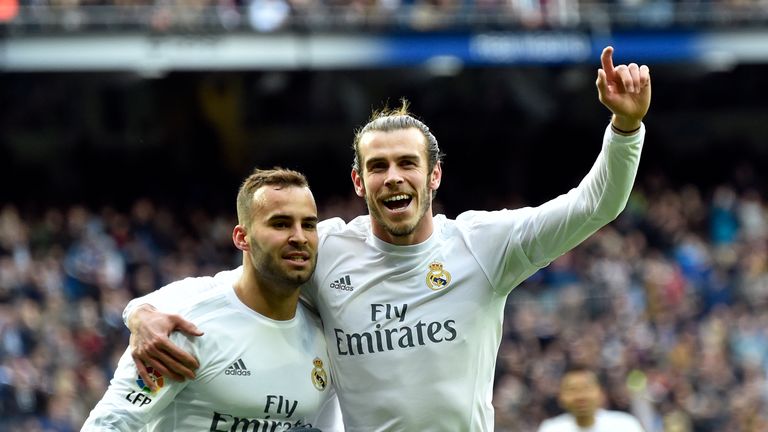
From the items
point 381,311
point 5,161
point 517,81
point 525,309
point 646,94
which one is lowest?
point 381,311

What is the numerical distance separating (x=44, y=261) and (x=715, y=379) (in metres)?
7.78

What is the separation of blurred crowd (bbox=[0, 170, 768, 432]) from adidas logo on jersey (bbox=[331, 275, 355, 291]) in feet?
23.1

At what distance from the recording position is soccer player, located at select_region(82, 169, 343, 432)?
5.05 metres

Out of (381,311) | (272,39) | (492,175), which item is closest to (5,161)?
(272,39)

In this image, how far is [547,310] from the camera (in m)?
15.7

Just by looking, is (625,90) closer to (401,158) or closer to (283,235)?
(401,158)

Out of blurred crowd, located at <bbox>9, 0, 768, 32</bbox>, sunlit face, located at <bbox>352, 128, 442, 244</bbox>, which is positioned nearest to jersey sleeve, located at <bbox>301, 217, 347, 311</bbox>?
sunlit face, located at <bbox>352, 128, 442, 244</bbox>

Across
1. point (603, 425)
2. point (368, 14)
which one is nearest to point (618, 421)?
point (603, 425)

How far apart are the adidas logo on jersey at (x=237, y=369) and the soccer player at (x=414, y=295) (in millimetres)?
153

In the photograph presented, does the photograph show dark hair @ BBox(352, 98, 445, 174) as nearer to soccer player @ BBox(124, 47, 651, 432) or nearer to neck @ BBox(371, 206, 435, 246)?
soccer player @ BBox(124, 47, 651, 432)

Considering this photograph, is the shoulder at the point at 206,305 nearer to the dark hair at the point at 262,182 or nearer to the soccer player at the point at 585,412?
the dark hair at the point at 262,182

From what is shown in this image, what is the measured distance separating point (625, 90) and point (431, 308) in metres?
1.14

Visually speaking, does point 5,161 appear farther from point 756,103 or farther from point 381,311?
point 381,311

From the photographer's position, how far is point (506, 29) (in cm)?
1928
